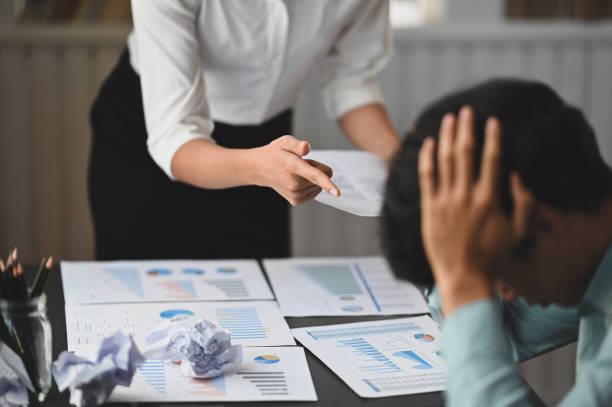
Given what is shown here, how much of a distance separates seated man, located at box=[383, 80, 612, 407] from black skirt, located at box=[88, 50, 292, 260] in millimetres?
835

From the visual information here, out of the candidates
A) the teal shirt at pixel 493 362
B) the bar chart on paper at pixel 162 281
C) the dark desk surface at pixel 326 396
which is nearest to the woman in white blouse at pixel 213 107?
the bar chart on paper at pixel 162 281

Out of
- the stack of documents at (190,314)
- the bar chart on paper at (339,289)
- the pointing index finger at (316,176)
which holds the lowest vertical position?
the bar chart on paper at (339,289)

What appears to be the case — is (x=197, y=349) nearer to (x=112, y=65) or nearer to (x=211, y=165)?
(x=211, y=165)

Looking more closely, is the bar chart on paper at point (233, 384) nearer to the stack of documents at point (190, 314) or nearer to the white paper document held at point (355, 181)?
the stack of documents at point (190, 314)

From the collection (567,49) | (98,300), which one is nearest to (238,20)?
(98,300)

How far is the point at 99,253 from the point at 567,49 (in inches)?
63.1

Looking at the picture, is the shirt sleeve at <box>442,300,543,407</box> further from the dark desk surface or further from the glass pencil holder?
the glass pencil holder

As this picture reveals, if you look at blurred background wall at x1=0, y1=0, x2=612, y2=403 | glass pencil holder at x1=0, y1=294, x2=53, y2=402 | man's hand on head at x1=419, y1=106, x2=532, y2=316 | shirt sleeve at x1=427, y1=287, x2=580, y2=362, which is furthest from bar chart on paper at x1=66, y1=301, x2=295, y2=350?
blurred background wall at x1=0, y1=0, x2=612, y2=403

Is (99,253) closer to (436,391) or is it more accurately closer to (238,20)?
(238,20)

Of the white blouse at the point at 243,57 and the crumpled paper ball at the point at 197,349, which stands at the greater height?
the white blouse at the point at 243,57

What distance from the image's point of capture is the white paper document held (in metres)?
1.05

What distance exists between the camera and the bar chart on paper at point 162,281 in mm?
1171

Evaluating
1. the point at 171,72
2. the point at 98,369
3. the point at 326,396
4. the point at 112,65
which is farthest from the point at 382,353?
the point at 112,65

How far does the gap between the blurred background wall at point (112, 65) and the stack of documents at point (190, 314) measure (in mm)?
1067
